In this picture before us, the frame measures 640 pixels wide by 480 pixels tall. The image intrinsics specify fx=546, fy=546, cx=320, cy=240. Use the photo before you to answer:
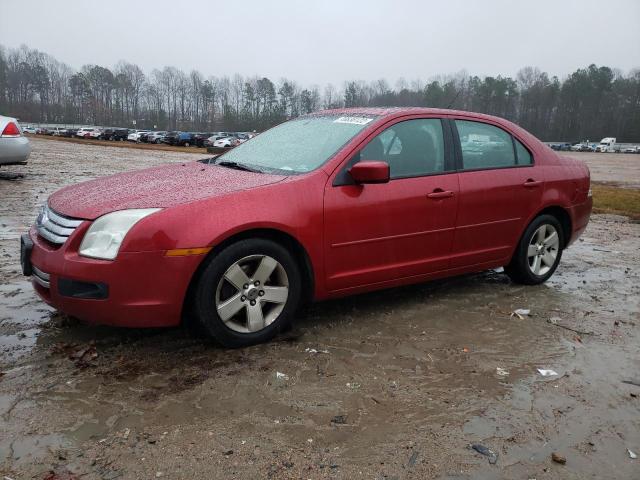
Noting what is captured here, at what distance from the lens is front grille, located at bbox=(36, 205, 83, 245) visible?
10.6ft

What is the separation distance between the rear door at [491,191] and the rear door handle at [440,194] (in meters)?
0.15

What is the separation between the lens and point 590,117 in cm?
10881

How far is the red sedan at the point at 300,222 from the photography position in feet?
10.3

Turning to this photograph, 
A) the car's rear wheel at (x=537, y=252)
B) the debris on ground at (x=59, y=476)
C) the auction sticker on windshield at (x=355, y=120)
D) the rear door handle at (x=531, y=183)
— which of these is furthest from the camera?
the car's rear wheel at (x=537, y=252)

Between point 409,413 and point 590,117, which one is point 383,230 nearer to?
point 409,413

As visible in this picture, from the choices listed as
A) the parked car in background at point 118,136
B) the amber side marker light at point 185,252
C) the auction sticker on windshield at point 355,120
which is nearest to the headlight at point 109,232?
the amber side marker light at point 185,252

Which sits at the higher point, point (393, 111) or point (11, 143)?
point (393, 111)

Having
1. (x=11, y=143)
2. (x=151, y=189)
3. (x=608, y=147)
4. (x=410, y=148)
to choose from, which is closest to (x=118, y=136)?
(x=11, y=143)

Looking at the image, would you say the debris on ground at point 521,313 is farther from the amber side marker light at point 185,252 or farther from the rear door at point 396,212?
the amber side marker light at point 185,252

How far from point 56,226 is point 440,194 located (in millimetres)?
2716

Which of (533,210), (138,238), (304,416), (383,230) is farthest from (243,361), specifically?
(533,210)

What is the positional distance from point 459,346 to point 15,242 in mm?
4973

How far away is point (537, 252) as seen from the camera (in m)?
5.17

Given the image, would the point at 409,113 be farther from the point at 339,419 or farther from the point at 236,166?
the point at 339,419
